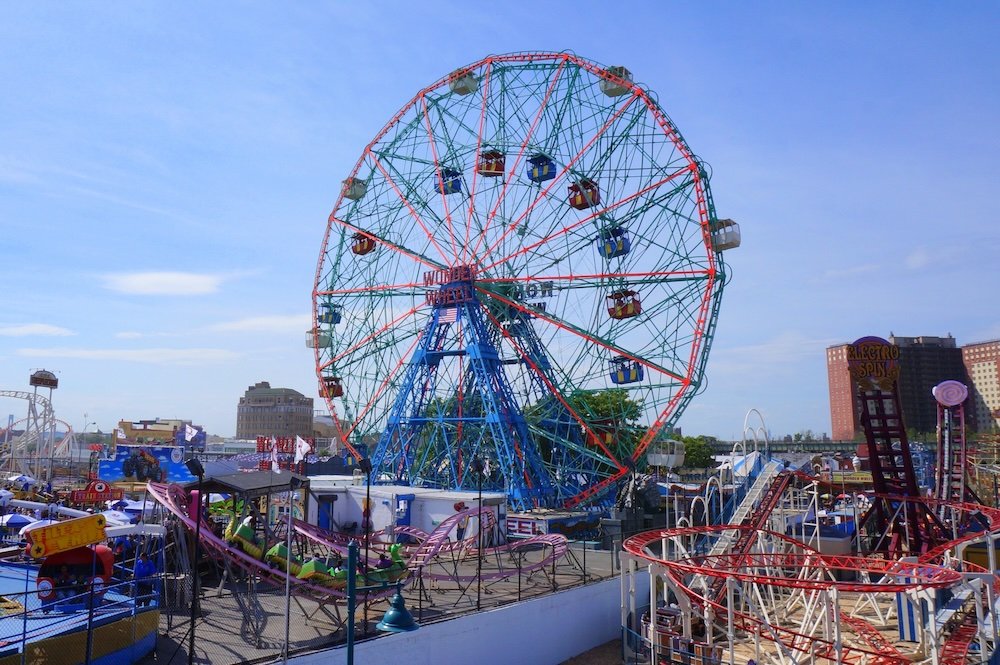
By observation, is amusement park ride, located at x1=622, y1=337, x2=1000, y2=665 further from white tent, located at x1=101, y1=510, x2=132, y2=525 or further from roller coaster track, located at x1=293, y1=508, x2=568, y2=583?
white tent, located at x1=101, y1=510, x2=132, y2=525

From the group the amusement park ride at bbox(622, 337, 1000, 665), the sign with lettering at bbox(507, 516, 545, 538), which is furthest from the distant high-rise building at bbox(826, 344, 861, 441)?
the sign with lettering at bbox(507, 516, 545, 538)

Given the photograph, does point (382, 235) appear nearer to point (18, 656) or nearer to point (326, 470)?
point (326, 470)

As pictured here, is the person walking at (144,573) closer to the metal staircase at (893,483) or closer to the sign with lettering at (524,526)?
the sign with lettering at (524,526)

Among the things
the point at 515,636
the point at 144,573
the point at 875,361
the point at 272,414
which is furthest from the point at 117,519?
the point at 272,414

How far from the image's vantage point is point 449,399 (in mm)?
36219

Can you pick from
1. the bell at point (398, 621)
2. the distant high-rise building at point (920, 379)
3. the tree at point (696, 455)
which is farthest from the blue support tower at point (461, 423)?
the distant high-rise building at point (920, 379)

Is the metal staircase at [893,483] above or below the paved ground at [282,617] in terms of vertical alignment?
above

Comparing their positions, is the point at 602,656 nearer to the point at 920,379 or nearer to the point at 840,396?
the point at 920,379

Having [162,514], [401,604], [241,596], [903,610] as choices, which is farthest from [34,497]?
[903,610]

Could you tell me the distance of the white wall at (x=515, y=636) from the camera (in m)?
14.9

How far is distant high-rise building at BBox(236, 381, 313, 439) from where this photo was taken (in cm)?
16500

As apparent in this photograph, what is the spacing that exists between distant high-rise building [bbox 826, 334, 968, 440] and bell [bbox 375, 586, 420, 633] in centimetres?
13061

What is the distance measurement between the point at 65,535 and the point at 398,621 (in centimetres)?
610

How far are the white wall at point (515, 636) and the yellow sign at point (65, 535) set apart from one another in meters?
3.85
